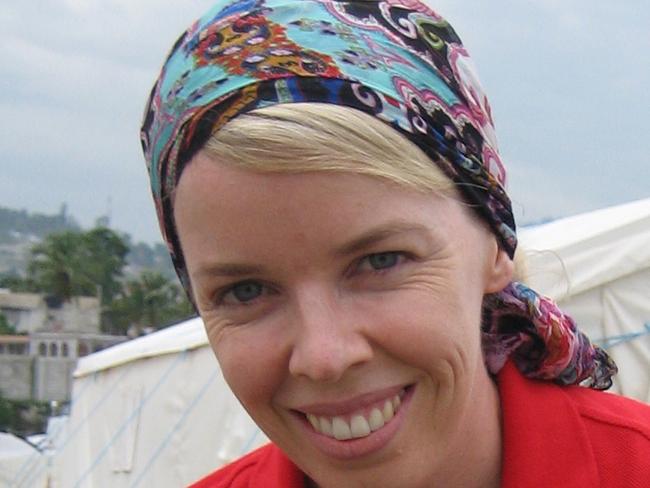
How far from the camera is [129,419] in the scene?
344 inches

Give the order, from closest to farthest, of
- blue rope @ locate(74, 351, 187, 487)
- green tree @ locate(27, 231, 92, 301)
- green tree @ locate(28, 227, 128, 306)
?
blue rope @ locate(74, 351, 187, 487)
green tree @ locate(27, 231, 92, 301)
green tree @ locate(28, 227, 128, 306)

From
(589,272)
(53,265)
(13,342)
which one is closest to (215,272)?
(589,272)

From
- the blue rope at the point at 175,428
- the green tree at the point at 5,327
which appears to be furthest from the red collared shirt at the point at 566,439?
the green tree at the point at 5,327

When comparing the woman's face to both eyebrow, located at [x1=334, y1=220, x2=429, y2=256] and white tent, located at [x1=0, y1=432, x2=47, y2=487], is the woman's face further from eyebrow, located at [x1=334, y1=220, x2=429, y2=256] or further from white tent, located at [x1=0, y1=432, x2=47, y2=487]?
white tent, located at [x1=0, y1=432, x2=47, y2=487]

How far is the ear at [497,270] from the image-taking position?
1425 mm

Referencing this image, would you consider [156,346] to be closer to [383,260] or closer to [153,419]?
[153,419]

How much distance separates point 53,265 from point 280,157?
56316 mm

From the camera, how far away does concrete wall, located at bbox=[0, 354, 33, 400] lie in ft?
195

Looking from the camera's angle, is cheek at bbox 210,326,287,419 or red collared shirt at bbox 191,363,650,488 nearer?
cheek at bbox 210,326,287,419

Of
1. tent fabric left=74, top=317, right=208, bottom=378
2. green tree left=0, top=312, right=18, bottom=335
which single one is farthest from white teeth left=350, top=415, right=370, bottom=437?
green tree left=0, top=312, right=18, bottom=335

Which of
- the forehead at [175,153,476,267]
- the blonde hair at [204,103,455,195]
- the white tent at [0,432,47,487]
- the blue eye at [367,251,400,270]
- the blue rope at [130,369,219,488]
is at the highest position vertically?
the blonde hair at [204,103,455,195]

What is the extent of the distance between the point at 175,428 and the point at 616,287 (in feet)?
11.7

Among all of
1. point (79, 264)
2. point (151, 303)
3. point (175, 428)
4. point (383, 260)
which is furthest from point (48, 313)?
point (383, 260)

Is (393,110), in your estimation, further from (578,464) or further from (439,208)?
(578,464)
